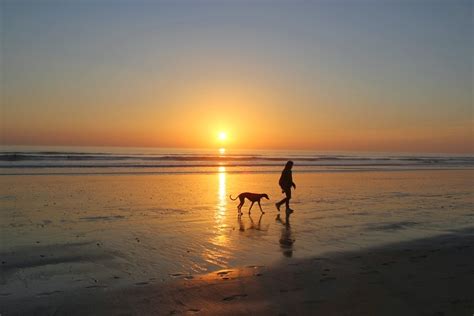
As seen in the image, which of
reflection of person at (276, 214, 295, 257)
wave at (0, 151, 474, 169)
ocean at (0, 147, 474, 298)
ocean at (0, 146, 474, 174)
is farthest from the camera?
wave at (0, 151, 474, 169)

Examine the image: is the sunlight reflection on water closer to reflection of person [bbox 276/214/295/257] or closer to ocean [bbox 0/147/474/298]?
ocean [bbox 0/147/474/298]

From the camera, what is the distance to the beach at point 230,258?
18.1 feet

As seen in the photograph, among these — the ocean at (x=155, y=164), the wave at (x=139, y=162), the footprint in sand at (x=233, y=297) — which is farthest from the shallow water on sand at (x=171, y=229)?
the wave at (x=139, y=162)

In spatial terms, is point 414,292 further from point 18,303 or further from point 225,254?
point 18,303

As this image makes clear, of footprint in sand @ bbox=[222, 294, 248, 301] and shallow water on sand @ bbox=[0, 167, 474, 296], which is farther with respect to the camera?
shallow water on sand @ bbox=[0, 167, 474, 296]

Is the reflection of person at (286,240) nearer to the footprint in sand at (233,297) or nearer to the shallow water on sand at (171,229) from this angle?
the shallow water on sand at (171,229)

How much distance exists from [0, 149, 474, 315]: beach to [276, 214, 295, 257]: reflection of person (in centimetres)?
2

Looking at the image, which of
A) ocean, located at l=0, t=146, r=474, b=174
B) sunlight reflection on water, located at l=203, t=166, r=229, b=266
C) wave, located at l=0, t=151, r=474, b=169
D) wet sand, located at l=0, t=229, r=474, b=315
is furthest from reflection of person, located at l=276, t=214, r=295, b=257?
wave, located at l=0, t=151, r=474, b=169

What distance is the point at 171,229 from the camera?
1056 centimetres

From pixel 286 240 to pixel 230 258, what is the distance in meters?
2.08

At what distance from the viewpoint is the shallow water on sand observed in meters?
7.06

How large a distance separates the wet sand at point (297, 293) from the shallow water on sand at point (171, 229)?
1.42 ft

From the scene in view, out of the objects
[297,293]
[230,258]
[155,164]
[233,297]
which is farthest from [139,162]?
[297,293]

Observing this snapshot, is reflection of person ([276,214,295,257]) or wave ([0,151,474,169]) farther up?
wave ([0,151,474,169])
